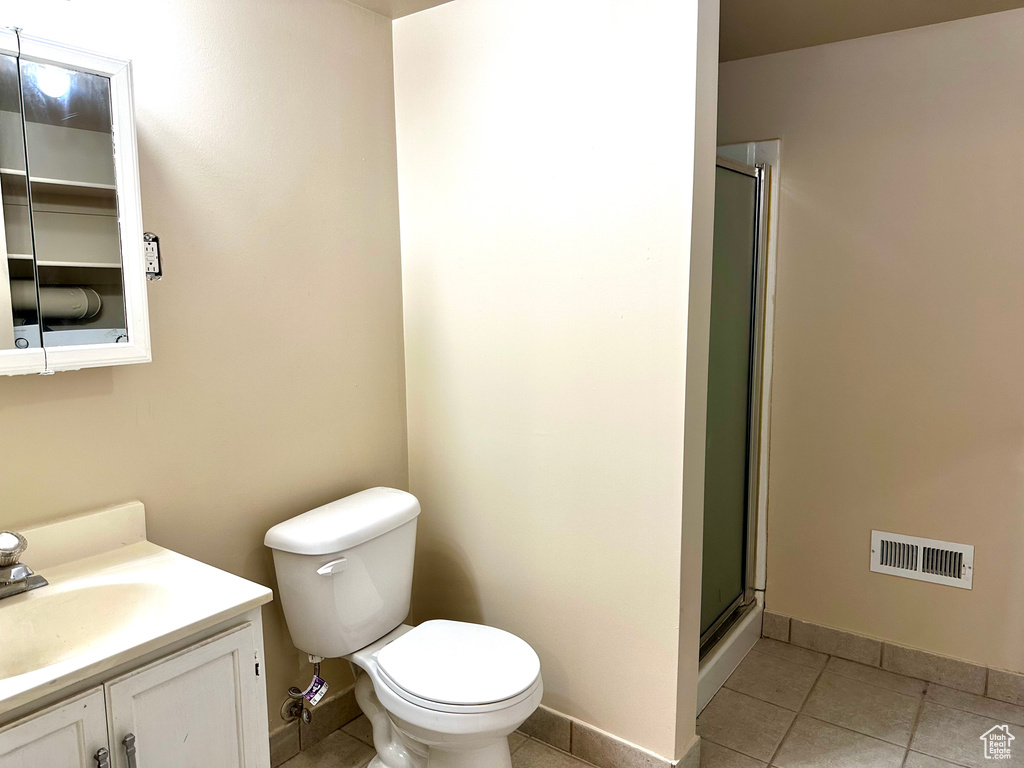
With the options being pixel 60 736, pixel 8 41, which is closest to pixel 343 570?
pixel 60 736

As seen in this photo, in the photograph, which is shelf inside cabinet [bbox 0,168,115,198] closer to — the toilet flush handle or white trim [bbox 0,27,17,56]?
white trim [bbox 0,27,17,56]


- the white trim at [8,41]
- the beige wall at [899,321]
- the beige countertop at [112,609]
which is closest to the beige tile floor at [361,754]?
the beige countertop at [112,609]

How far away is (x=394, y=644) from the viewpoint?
6.19 feet

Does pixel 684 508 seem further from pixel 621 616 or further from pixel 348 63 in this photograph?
pixel 348 63

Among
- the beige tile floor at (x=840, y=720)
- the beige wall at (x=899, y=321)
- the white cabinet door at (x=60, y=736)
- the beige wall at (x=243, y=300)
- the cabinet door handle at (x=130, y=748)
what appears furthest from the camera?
the beige wall at (x=899, y=321)

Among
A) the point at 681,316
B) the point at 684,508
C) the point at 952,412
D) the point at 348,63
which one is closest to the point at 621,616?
Result: the point at 684,508

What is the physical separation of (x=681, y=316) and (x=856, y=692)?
1519mm

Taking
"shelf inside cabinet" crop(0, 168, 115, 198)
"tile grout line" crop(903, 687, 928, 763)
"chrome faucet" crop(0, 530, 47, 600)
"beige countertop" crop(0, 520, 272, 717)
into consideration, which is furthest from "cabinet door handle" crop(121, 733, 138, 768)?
"tile grout line" crop(903, 687, 928, 763)

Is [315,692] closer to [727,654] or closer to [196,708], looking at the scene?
[196,708]

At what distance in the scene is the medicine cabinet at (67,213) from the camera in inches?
54.7

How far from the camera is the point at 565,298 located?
78.6 inches

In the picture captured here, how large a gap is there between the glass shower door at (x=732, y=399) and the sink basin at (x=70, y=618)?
1677 mm

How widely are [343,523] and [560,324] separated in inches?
31.3

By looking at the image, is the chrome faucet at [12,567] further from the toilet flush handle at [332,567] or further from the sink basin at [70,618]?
the toilet flush handle at [332,567]
